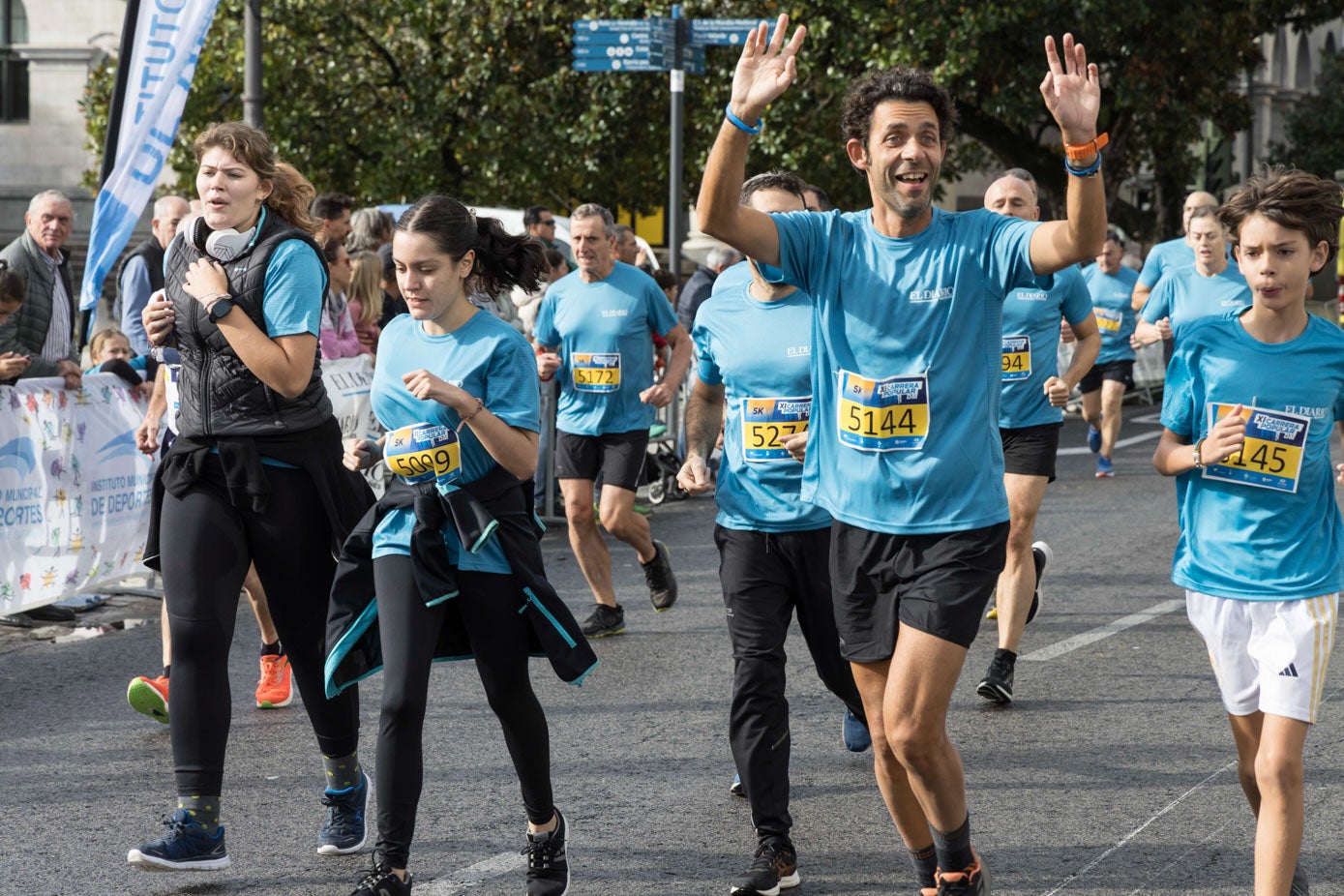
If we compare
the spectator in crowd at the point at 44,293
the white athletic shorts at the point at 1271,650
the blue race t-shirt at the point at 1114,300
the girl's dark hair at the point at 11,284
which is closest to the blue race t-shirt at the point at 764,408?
the white athletic shorts at the point at 1271,650

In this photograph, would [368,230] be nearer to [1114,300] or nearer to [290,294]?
[290,294]

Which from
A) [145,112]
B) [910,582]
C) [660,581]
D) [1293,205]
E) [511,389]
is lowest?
[660,581]

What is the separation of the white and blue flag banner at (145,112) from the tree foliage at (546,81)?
38.3 feet

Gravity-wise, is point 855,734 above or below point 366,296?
below

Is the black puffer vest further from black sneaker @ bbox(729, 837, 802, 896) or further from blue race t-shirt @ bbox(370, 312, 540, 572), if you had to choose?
black sneaker @ bbox(729, 837, 802, 896)

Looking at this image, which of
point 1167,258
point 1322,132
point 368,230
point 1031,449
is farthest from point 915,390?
point 1322,132

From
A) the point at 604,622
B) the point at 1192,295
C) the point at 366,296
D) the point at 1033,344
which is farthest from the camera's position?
the point at 1192,295

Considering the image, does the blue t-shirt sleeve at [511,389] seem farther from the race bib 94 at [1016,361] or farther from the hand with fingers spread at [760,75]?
the race bib 94 at [1016,361]

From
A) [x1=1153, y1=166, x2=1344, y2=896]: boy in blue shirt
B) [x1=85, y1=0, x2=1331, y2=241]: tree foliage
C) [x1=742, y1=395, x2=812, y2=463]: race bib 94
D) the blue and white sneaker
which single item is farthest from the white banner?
[x1=85, y1=0, x2=1331, y2=241]: tree foliage

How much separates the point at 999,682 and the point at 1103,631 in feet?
5.47

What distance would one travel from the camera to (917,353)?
13.3 ft

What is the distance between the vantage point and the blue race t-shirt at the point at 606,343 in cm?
845

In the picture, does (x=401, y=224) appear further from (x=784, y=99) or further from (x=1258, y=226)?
(x=784, y=99)

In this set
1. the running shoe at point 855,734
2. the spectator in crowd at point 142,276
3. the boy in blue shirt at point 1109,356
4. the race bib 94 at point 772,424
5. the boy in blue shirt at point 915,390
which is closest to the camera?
the boy in blue shirt at point 915,390
